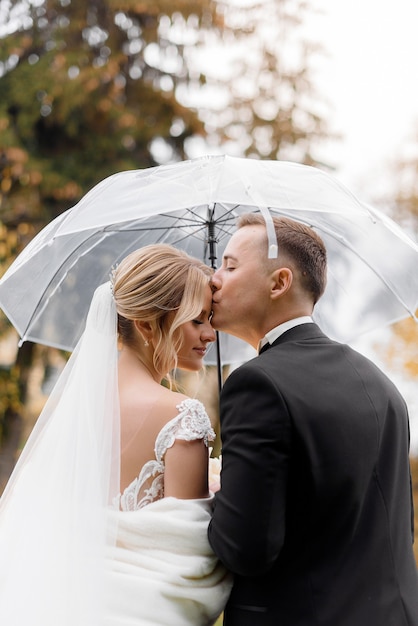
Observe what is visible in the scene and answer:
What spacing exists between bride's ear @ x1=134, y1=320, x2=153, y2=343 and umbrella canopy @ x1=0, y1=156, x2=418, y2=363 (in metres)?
0.39

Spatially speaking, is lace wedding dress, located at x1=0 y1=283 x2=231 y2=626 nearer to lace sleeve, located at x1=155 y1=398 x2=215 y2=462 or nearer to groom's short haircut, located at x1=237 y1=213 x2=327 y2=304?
lace sleeve, located at x1=155 y1=398 x2=215 y2=462

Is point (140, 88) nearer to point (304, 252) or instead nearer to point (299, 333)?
point (304, 252)

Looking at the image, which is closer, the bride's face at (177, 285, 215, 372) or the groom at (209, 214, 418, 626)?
the groom at (209, 214, 418, 626)

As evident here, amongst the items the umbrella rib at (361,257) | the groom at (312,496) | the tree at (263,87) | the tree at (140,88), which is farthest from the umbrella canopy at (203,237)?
the tree at (263,87)

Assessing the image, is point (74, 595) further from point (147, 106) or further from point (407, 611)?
point (147, 106)

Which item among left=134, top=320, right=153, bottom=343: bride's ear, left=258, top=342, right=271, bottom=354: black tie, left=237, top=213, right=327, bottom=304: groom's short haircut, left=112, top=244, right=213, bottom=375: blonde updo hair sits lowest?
left=258, top=342, right=271, bottom=354: black tie

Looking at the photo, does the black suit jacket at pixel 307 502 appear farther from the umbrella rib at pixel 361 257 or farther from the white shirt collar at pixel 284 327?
the umbrella rib at pixel 361 257

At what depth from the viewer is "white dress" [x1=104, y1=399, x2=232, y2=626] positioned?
2461 millimetres

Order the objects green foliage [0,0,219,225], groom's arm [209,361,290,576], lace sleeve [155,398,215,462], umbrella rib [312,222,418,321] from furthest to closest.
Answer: green foliage [0,0,219,225], umbrella rib [312,222,418,321], lace sleeve [155,398,215,462], groom's arm [209,361,290,576]

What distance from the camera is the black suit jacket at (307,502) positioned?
2297 mm

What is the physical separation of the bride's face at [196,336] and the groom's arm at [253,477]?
612 millimetres

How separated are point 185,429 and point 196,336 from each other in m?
0.50

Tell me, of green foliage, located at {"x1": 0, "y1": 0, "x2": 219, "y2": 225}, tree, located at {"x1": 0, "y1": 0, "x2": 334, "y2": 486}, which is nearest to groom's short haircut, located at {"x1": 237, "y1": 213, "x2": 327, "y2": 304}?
green foliage, located at {"x1": 0, "y1": 0, "x2": 219, "y2": 225}

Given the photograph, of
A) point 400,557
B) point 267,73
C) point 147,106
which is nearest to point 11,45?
point 147,106
